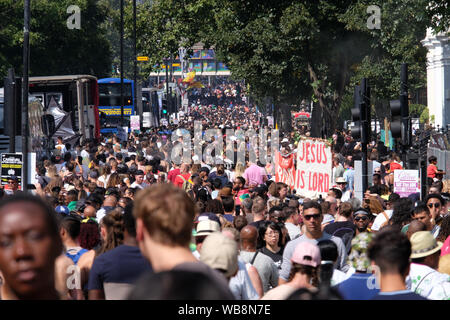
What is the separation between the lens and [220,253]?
17.5ft

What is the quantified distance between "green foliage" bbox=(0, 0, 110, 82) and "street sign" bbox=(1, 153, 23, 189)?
1444 inches

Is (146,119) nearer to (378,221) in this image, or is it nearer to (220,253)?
(378,221)

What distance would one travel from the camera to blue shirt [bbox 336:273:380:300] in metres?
6.33

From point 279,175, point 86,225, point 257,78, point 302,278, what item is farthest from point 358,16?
point 302,278

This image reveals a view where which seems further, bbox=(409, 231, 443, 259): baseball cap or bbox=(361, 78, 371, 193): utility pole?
bbox=(361, 78, 371, 193): utility pole

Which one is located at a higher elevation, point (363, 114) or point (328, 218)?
point (363, 114)

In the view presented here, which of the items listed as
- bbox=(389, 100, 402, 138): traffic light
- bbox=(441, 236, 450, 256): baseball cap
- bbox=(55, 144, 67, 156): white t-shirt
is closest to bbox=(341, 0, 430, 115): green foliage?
bbox=(55, 144, 67, 156): white t-shirt

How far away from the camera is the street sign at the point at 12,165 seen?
51.0ft

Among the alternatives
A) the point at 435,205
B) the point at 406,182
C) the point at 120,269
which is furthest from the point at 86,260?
the point at 406,182

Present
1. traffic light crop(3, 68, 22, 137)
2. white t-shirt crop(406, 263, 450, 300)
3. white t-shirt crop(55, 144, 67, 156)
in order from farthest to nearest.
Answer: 1. white t-shirt crop(55, 144, 67, 156)
2. traffic light crop(3, 68, 22, 137)
3. white t-shirt crop(406, 263, 450, 300)

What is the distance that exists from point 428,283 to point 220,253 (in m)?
1.90

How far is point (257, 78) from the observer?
37.6 meters

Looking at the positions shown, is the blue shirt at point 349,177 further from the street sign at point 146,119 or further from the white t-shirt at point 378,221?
the street sign at point 146,119

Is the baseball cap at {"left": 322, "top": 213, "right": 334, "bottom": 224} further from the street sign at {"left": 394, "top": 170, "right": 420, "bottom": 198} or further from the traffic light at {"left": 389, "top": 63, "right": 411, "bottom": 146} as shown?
the traffic light at {"left": 389, "top": 63, "right": 411, "bottom": 146}
